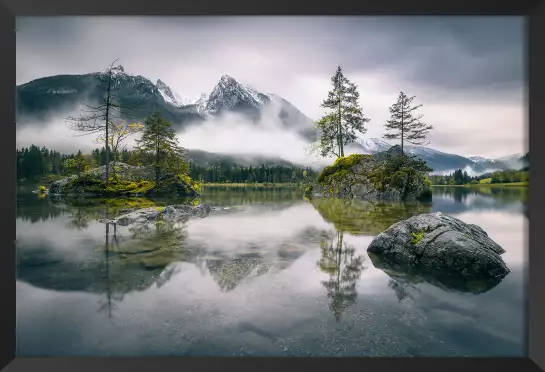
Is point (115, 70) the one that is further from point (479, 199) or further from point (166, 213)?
point (479, 199)

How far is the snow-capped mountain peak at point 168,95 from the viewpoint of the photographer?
163 inches

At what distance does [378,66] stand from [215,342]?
13.7ft

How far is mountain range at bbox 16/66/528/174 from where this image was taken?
→ 12.7 feet

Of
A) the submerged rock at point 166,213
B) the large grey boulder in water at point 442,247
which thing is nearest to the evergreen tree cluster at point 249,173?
the submerged rock at point 166,213

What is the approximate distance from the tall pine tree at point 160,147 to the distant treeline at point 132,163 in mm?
183

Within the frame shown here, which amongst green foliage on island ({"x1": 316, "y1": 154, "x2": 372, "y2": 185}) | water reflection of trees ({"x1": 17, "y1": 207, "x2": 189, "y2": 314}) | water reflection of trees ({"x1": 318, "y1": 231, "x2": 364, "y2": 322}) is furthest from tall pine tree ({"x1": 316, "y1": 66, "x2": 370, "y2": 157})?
water reflection of trees ({"x1": 17, "y1": 207, "x2": 189, "y2": 314})

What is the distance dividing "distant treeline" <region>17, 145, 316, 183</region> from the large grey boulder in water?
1518mm

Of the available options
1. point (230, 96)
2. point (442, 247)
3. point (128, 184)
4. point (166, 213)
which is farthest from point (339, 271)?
point (128, 184)

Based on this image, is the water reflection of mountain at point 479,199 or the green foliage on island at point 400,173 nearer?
the water reflection of mountain at point 479,199

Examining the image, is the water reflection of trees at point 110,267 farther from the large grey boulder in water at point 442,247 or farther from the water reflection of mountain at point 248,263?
the large grey boulder in water at point 442,247

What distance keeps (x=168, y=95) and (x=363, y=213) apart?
3439 millimetres

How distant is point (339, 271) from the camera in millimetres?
3943
